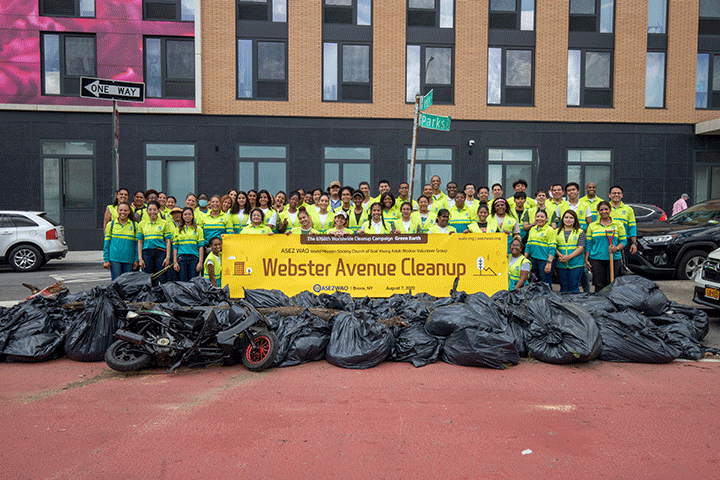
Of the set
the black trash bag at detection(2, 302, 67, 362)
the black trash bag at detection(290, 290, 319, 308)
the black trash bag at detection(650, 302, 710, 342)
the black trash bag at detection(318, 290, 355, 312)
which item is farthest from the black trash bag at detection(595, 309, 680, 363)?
the black trash bag at detection(2, 302, 67, 362)

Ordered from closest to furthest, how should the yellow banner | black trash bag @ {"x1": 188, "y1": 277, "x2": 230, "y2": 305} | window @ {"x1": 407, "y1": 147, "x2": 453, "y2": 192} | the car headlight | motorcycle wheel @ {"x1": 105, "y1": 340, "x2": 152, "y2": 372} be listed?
motorcycle wheel @ {"x1": 105, "y1": 340, "x2": 152, "y2": 372} → black trash bag @ {"x1": 188, "y1": 277, "x2": 230, "y2": 305} → the yellow banner → the car headlight → window @ {"x1": 407, "y1": 147, "x2": 453, "y2": 192}

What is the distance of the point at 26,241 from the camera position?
13.2 metres

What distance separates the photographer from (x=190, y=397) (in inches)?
178

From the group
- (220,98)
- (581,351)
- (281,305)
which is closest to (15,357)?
(281,305)

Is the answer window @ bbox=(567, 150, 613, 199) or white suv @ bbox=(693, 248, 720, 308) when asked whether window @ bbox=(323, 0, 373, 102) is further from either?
white suv @ bbox=(693, 248, 720, 308)

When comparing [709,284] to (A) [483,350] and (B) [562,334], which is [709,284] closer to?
(B) [562,334]

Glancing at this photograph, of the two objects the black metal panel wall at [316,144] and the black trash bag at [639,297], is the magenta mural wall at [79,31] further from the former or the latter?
the black trash bag at [639,297]

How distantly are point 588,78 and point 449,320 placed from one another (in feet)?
55.5

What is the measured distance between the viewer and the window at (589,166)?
19125 mm

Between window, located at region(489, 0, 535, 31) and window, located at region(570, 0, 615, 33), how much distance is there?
62.1 inches

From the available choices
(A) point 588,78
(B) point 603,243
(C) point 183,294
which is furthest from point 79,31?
(A) point 588,78

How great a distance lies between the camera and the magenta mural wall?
1766 cm

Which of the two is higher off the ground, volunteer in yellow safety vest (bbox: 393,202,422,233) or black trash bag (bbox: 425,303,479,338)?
volunteer in yellow safety vest (bbox: 393,202,422,233)

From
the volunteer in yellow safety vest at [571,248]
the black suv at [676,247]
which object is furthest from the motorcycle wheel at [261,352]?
the black suv at [676,247]
